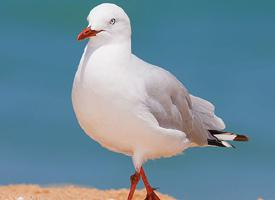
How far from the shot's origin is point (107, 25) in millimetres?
6125

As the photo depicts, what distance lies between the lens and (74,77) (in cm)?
638

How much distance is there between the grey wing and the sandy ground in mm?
2164

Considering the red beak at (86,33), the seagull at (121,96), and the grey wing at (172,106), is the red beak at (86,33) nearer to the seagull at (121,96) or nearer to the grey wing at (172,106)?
the seagull at (121,96)

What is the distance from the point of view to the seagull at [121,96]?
605 cm

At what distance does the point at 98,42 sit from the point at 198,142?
1.65m

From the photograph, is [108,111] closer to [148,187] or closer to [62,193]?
[148,187]

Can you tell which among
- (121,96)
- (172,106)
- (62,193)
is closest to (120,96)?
(121,96)

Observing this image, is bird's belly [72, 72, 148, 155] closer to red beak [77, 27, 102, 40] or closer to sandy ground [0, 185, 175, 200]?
red beak [77, 27, 102, 40]

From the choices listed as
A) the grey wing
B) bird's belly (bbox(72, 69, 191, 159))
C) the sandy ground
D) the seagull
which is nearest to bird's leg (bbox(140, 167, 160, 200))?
the seagull

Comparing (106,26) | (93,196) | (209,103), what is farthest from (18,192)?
(106,26)


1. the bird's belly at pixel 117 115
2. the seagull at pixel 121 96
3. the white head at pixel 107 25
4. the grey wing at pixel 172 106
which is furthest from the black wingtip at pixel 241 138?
the white head at pixel 107 25

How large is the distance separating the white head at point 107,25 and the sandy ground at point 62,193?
3007mm

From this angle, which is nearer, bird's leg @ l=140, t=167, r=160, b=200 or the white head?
the white head

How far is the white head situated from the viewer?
6035mm
